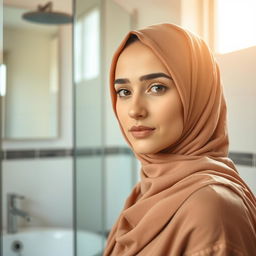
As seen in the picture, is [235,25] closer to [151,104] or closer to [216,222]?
[151,104]

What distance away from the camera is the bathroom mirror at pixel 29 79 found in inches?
80.1

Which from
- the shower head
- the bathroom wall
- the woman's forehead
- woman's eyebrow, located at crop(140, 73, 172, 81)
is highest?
the shower head

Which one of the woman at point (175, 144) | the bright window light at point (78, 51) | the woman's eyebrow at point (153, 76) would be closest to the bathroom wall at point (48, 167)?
the bright window light at point (78, 51)

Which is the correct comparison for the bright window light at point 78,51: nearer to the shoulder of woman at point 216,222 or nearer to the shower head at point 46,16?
the shower head at point 46,16

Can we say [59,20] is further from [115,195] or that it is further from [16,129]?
[115,195]

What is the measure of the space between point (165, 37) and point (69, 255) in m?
1.62

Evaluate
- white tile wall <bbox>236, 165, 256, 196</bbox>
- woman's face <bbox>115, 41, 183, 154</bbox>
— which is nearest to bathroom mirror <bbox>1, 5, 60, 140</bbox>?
white tile wall <bbox>236, 165, 256, 196</bbox>

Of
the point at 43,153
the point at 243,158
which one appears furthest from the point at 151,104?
the point at 43,153

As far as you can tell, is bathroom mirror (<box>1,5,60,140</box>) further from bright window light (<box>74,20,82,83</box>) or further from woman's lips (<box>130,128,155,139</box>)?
woman's lips (<box>130,128,155,139</box>)

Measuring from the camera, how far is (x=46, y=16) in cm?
204

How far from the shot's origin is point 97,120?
1.66 m

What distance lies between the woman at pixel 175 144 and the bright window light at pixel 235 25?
0.40 meters

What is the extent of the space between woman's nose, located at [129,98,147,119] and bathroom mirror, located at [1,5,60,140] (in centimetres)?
148

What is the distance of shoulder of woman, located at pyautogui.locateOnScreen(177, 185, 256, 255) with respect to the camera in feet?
1.92
